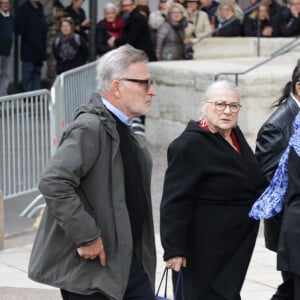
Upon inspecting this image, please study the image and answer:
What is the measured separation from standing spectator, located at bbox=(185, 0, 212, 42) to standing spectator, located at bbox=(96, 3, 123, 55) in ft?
6.47

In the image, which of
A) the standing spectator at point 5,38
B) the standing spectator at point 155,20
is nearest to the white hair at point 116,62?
the standing spectator at point 155,20

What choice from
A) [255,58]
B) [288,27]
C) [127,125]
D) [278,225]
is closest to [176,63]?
[255,58]

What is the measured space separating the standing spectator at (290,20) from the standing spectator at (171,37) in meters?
1.90

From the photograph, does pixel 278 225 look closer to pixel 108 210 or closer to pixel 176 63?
pixel 108 210

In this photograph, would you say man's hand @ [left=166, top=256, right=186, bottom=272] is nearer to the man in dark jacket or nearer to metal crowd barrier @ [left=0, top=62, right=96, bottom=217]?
the man in dark jacket

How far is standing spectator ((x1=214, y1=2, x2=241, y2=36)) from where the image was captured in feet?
58.8

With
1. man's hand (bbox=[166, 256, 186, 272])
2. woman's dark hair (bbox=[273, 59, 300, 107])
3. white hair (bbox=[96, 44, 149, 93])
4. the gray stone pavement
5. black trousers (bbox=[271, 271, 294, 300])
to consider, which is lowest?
the gray stone pavement

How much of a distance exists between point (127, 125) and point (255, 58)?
11569mm

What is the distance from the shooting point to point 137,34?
1569cm

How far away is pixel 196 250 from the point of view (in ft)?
19.0

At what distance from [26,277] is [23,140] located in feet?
9.03

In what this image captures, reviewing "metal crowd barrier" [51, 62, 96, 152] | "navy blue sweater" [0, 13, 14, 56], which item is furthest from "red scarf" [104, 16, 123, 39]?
"metal crowd barrier" [51, 62, 96, 152]

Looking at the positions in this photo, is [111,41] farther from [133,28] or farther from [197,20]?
[197,20]

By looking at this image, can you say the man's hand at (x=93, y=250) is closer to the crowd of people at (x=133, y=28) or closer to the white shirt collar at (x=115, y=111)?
the white shirt collar at (x=115, y=111)
